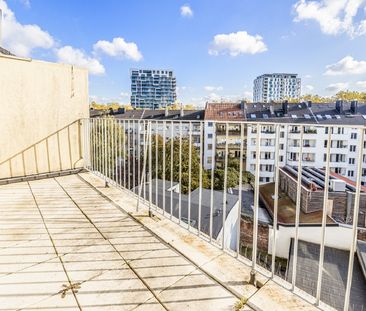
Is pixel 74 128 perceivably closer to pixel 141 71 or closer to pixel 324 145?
pixel 324 145

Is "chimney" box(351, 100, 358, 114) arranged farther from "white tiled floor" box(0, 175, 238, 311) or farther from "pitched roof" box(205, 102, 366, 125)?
"white tiled floor" box(0, 175, 238, 311)

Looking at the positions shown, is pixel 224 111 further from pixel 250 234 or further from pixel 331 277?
pixel 331 277

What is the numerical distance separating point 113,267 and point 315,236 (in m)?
12.0

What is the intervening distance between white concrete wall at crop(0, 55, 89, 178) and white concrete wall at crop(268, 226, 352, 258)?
29.7 ft

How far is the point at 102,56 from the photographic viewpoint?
5069cm

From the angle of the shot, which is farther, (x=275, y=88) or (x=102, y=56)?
(x=275, y=88)

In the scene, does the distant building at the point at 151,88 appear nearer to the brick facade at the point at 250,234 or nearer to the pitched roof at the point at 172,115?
the pitched roof at the point at 172,115

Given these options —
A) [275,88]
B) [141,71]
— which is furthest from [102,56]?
[275,88]

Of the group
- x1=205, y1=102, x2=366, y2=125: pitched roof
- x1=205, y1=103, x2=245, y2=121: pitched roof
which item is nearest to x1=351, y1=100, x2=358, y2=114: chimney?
x1=205, y1=102, x2=366, y2=125: pitched roof

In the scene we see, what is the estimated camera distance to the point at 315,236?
37.8 ft

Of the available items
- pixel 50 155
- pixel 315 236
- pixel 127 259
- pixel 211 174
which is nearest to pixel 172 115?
pixel 315 236

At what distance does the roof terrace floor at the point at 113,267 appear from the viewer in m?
1.50

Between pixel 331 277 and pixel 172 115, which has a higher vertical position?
pixel 172 115

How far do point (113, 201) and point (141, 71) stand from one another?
103229 millimetres
